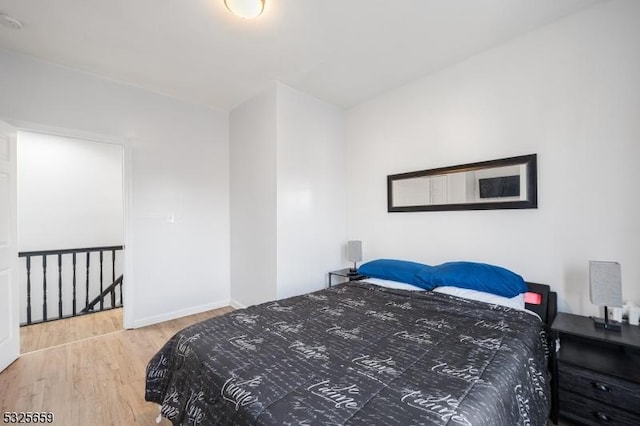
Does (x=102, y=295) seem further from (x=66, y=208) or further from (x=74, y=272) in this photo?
(x=66, y=208)

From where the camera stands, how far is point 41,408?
6.13 ft

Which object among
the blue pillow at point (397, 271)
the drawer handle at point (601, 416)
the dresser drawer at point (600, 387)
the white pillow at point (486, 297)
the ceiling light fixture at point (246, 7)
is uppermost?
the ceiling light fixture at point (246, 7)

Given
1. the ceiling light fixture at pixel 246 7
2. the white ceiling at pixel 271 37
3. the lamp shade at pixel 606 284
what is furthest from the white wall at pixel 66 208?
the lamp shade at pixel 606 284

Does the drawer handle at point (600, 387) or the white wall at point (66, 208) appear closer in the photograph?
the drawer handle at point (600, 387)

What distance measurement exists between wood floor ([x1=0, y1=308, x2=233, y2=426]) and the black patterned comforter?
1.59 ft

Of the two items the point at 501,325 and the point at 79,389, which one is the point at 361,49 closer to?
the point at 501,325

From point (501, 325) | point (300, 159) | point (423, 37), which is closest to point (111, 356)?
point (300, 159)

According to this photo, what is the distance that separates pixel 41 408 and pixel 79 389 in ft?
0.72

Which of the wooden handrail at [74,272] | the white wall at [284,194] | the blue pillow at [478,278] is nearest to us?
the blue pillow at [478,278]

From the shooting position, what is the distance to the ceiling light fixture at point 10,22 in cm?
208

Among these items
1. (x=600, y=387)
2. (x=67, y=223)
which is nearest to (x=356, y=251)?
(x=600, y=387)

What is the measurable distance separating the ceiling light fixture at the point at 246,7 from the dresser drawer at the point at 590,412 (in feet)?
10.2

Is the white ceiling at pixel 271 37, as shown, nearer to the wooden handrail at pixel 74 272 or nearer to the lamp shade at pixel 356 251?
the lamp shade at pixel 356 251

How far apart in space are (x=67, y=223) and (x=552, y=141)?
6442mm
